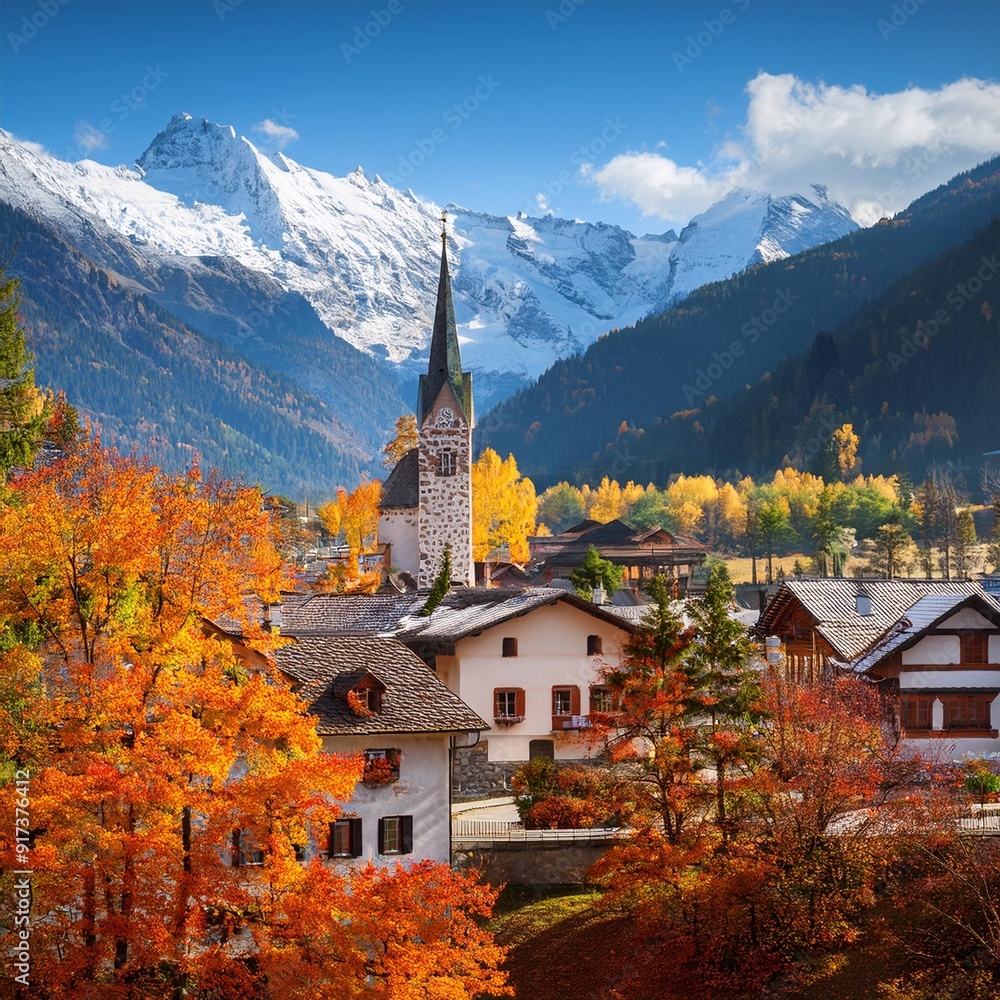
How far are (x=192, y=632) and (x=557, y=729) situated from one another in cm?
2550

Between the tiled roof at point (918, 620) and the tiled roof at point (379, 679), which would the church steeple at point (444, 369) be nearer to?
the tiled roof at point (918, 620)

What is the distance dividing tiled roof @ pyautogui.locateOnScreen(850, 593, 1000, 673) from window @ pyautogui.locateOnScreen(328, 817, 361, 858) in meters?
21.9

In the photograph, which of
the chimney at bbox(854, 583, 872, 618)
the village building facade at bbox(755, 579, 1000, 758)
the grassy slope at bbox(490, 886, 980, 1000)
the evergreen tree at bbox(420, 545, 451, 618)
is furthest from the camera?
the evergreen tree at bbox(420, 545, 451, 618)

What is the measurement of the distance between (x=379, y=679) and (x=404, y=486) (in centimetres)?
5231

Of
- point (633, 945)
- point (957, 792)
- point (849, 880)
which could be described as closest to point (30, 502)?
point (633, 945)

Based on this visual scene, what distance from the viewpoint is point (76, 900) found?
110 feet

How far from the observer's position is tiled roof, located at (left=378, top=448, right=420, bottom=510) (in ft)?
313

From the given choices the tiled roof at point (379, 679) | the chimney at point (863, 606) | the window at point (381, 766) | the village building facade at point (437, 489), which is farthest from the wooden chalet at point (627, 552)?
the window at point (381, 766)

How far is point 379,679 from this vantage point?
148ft

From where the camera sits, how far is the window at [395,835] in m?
43.9

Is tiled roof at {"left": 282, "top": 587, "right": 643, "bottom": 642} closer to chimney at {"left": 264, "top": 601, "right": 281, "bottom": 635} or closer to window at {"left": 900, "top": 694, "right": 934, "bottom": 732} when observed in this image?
chimney at {"left": 264, "top": 601, "right": 281, "bottom": 635}

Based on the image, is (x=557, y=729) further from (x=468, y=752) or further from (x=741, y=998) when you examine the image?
(x=741, y=998)

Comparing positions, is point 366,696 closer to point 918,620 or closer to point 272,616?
point 272,616

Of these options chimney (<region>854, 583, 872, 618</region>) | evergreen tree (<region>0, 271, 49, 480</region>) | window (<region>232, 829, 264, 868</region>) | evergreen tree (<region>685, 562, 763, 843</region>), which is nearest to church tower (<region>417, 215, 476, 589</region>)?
chimney (<region>854, 583, 872, 618</region>)
